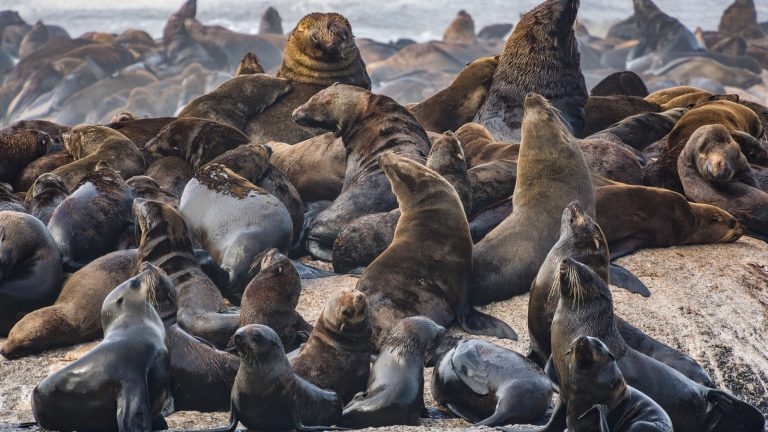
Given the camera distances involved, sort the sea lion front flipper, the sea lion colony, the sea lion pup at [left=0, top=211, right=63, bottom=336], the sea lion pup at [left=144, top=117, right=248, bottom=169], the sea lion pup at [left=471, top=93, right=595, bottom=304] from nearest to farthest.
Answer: the sea lion colony → the sea lion pup at [left=0, top=211, right=63, bottom=336] → the sea lion front flipper → the sea lion pup at [left=471, top=93, right=595, bottom=304] → the sea lion pup at [left=144, top=117, right=248, bottom=169]

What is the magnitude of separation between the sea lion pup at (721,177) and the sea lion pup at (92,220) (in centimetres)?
408

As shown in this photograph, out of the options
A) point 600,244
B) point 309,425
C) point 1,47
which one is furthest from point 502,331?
point 1,47

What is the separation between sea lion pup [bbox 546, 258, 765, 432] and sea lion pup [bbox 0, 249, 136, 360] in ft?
8.09

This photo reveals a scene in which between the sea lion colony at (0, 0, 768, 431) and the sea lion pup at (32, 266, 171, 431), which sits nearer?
the sea lion pup at (32, 266, 171, 431)

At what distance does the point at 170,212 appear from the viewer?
20.9ft

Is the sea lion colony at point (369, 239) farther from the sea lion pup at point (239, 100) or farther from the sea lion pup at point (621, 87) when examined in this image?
the sea lion pup at point (621, 87)

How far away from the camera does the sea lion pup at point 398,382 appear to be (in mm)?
4586

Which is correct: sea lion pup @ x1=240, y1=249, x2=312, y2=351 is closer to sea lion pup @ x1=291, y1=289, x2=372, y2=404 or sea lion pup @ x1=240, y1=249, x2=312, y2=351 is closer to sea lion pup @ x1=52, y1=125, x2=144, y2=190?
sea lion pup @ x1=291, y1=289, x2=372, y2=404

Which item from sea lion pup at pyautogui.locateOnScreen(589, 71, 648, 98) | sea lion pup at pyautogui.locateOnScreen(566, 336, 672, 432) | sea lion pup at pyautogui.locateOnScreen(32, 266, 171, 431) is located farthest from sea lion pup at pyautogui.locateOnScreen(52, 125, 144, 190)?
sea lion pup at pyautogui.locateOnScreen(589, 71, 648, 98)

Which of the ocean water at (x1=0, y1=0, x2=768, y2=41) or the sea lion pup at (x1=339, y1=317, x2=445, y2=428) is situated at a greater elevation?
the sea lion pup at (x1=339, y1=317, x2=445, y2=428)

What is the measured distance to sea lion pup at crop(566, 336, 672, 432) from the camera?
4066 mm

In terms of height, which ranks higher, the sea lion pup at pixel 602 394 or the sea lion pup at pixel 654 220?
the sea lion pup at pixel 602 394

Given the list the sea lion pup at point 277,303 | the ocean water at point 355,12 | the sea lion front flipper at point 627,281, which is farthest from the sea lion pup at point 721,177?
the ocean water at point 355,12

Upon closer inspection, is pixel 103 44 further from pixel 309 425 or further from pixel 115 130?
pixel 309 425
